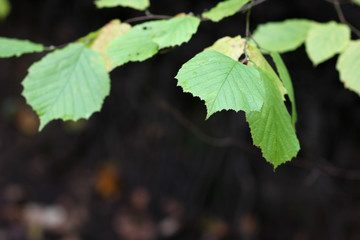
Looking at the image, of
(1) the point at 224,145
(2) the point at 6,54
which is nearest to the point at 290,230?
(1) the point at 224,145

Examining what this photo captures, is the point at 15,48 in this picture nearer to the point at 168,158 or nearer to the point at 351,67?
the point at 351,67

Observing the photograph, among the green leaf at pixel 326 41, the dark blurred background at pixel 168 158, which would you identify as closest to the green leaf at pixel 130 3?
the green leaf at pixel 326 41

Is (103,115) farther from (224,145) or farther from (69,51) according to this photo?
(69,51)

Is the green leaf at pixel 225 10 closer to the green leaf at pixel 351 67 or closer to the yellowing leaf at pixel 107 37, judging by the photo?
the yellowing leaf at pixel 107 37

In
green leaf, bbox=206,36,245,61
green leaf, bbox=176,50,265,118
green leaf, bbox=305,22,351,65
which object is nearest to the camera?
green leaf, bbox=176,50,265,118

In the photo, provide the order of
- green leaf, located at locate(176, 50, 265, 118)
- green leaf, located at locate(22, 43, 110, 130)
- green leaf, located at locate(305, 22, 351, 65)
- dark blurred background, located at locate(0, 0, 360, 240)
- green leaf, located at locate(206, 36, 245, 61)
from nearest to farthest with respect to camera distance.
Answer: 1. green leaf, located at locate(176, 50, 265, 118)
2. green leaf, located at locate(206, 36, 245, 61)
3. green leaf, located at locate(22, 43, 110, 130)
4. green leaf, located at locate(305, 22, 351, 65)
5. dark blurred background, located at locate(0, 0, 360, 240)

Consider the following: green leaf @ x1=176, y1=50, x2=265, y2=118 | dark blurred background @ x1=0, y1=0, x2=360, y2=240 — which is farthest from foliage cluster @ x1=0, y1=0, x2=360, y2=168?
dark blurred background @ x1=0, y1=0, x2=360, y2=240

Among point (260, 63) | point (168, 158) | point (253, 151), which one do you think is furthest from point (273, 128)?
point (168, 158)

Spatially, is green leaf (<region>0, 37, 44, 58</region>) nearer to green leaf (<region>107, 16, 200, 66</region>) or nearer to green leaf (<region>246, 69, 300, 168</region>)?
green leaf (<region>107, 16, 200, 66</region>)
